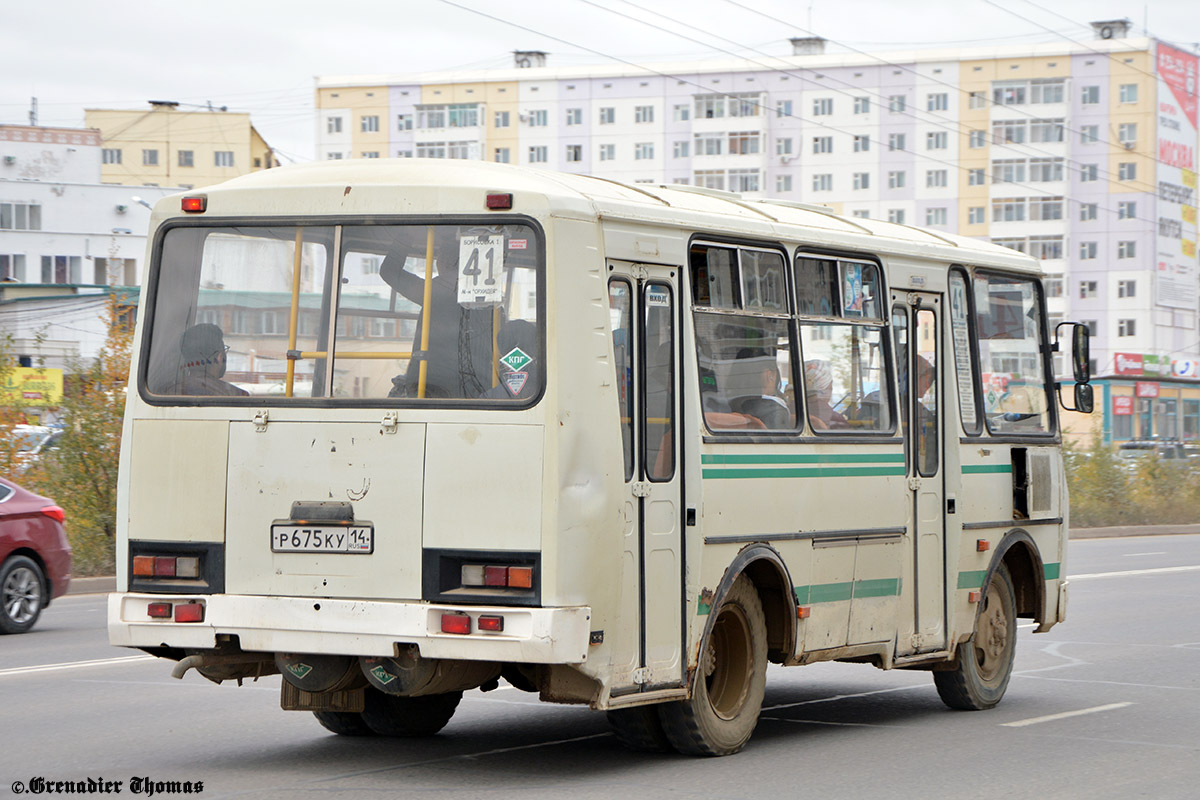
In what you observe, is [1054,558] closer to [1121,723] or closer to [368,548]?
[1121,723]

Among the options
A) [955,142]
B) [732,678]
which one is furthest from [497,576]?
[955,142]

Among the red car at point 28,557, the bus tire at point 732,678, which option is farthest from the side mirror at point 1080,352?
the red car at point 28,557

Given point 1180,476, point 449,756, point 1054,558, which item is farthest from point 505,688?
point 1180,476

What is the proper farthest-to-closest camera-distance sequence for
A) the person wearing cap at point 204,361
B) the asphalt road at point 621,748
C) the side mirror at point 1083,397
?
the side mirror at point 1083,397, the person wearing cap at point 204,361, the asphalt road at point 621,748

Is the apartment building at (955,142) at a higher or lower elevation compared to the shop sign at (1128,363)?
higher

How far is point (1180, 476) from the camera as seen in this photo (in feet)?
125

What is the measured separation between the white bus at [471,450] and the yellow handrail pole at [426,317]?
0.07ft

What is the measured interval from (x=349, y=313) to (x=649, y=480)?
1687 mm

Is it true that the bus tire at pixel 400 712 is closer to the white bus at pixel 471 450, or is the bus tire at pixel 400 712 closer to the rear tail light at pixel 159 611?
the white bus at pixel 471 450

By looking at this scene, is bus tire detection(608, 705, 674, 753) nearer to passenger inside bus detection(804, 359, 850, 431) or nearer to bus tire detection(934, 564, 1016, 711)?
passenger inside bus detection(804, 359, 850, 431)

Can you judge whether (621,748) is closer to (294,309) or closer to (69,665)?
(294,309)

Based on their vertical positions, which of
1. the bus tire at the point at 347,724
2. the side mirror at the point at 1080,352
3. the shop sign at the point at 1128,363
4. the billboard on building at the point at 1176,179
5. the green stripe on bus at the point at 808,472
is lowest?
the bus tire at the point at 347,724

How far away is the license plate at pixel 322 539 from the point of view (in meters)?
7.93

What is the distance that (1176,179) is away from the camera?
105 meters
